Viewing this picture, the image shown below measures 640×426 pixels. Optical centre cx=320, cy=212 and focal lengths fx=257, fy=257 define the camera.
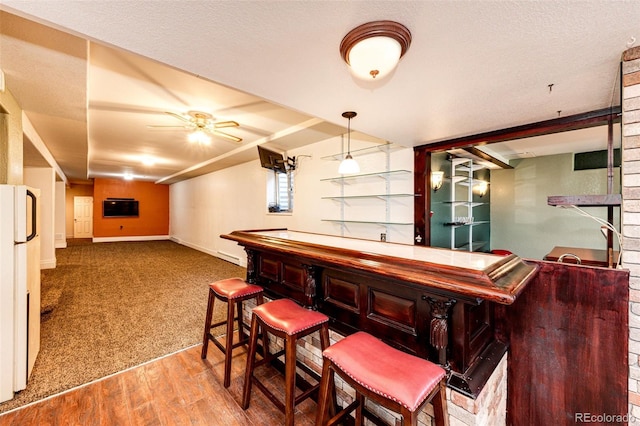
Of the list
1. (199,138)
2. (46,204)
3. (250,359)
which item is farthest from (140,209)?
(250,359)

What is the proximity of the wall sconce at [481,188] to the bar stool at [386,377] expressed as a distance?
16.8 feet

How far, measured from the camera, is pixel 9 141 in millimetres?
2330

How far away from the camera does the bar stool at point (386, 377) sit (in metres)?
1.03

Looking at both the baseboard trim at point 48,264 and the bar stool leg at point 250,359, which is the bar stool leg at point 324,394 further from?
the baseboard trim at point 48,264

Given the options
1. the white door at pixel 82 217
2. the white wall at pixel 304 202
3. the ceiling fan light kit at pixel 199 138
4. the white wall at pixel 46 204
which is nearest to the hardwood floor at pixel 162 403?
the white wall at pixel 304 202

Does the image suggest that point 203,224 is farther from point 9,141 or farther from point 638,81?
point 638,81

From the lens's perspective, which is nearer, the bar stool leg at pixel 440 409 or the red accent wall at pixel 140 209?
the bar stool leg at pixel 440 409

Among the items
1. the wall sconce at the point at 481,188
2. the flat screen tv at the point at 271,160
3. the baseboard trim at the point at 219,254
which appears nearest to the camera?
the flat screen tv at the point at 271,160

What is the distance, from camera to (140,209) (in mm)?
11078

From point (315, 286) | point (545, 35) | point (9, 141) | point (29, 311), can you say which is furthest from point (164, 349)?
point (545, 35)

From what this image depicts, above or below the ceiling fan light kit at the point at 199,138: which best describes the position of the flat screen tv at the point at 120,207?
below

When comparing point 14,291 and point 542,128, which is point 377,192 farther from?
point 14,291

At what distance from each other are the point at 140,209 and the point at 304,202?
31.9ft

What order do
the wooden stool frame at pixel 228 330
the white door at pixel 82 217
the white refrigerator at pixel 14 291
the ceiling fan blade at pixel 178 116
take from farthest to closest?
the white door at pixel 82 217
the ceiling fan blade at pixel 178 116
the wooden stool frame at pixel 228 330
the white refrigerator at pixel 14 291
